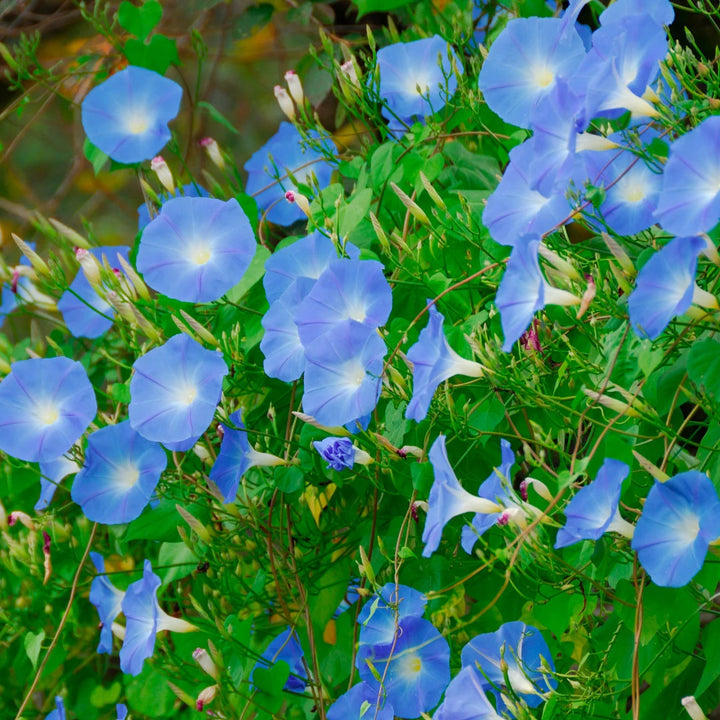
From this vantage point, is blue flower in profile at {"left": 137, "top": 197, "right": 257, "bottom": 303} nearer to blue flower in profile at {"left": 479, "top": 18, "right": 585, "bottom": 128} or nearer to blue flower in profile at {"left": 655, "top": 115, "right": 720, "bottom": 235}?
blue flower in profile at {"left": 479, "top": 18, "right": 585, "bottom": 128}

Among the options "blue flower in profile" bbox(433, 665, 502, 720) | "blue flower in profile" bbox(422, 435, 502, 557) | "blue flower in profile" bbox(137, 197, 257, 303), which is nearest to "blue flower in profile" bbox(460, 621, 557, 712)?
"blue flower in profile" bbox(433, 665, 502, 720)

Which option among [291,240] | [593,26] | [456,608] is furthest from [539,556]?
[593,26]

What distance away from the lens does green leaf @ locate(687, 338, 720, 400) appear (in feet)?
2.49

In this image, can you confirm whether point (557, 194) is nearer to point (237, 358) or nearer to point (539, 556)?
point (539, 556)

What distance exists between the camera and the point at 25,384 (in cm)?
118

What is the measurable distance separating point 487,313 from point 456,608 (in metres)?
0.40

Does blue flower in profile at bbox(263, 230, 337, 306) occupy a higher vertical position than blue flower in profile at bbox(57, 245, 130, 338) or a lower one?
higher

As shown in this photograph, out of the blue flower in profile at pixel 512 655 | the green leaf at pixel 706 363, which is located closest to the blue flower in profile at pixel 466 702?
the blue flower in profile at pixel 512 655

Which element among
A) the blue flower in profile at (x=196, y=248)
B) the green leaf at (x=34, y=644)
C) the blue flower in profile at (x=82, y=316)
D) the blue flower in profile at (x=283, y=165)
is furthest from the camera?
the blue flower in profile at (x=283, y=165)

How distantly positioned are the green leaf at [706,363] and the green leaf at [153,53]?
1.05 metres

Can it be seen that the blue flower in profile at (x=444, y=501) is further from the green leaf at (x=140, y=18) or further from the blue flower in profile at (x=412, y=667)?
the green leaf at (x=140, y=18)

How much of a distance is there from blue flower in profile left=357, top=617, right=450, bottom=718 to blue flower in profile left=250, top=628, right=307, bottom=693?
19 cm

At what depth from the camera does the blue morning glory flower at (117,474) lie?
1.10 metres

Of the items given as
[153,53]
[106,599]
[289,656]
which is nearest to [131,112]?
[153,53]
